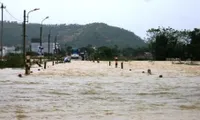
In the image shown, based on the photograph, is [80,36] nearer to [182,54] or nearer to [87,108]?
[182,54]

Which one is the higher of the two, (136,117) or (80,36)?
(80,36)

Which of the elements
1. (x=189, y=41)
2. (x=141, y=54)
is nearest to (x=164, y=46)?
(x=189, y=41)

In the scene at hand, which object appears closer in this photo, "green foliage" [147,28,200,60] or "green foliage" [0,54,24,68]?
"green foliage" [0,54,24,68]

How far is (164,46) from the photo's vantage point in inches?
5064

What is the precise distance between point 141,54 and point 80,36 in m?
45.8

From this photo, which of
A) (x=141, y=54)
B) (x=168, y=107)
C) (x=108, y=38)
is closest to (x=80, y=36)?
(x=108, y=38)

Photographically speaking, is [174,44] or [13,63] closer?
[13,63]

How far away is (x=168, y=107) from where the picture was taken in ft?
40.9

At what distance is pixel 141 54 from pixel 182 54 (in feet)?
93.2

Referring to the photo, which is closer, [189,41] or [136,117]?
[136,117]

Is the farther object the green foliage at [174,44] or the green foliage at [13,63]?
the green foliage at [174,44]

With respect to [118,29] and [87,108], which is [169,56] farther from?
[87,108]

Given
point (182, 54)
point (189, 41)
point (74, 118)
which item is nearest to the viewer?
point (74, 118)

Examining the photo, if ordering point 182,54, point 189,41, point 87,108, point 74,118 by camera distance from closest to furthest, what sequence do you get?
1. point 74,118
2. point 87,108
3. point 182,54
4. point 189,41
